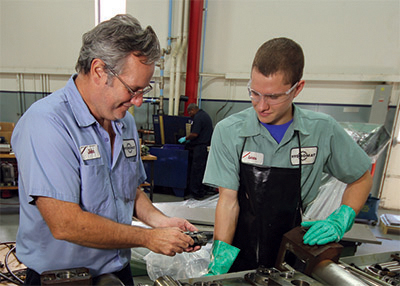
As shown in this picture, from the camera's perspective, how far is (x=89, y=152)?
850mm

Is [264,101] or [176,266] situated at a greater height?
[264,101]

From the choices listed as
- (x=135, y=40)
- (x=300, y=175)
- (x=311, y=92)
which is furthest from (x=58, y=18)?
(x=300, y=175)

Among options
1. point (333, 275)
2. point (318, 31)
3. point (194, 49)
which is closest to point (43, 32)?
point (194, 49)

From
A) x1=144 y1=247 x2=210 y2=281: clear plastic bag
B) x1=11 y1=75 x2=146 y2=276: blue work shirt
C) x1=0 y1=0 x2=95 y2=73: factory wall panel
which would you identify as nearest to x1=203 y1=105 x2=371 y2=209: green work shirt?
x1=11 y1=75 x2=146 y2=276: blue work shirt

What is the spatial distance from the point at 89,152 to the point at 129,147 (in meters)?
0.22

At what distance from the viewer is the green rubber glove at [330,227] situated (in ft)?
3.17

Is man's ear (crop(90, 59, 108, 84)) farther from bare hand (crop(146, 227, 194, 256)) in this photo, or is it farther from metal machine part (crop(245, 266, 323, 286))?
metal machine part (crop(245, 266, 323, 286))

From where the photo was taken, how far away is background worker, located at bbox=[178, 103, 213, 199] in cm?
407

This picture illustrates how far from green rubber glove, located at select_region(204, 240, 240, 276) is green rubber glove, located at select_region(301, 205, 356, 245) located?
0.34 meters

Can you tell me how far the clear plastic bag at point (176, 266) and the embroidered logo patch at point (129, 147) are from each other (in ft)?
3.59

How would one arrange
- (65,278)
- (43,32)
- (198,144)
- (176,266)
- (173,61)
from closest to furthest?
1. (65,278)
2. (176,266)
3. (198,144)
4. (173,61)
5. (43,32)

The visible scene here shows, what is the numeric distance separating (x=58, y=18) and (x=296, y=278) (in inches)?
240

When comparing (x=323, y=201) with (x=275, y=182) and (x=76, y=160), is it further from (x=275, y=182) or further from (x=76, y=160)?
(x=76, y=160)

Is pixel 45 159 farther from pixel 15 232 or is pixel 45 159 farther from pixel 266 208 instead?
pixel 15 232
